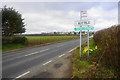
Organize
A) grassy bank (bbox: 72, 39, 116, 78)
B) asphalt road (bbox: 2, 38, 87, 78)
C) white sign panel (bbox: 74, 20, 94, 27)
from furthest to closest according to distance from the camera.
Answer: white sign panel (bbox: 74, 20, 94, 27) → asphalt road (bbox: 2, 38, 87, 78) → grassy bank (bbox: 72, 39, 116, 78)

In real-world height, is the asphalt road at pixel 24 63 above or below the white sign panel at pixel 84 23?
below

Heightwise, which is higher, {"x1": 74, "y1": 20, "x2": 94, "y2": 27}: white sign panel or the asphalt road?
{"x1": 74, "y1": 20, "x2": 94, "y2": 27}: white sign panel

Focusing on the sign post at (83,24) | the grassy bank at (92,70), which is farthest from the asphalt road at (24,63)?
the sign post at (83,24)

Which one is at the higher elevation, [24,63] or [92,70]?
[92,70]

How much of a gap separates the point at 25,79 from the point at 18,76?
24.0 inches

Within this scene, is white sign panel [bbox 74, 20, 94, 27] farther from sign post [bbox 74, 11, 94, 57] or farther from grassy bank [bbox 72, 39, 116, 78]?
grassy bank [bbox 72, 39, 116, 78]

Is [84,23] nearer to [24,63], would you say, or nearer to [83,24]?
[83,24]

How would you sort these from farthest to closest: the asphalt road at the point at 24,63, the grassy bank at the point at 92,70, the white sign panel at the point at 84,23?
the white sign panel at the point at 84,23, the asphalt road at the point at 24,63, the grassy bank at the point at 92,70

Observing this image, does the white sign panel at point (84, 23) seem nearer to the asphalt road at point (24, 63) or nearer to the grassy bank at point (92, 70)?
the grassy bank at point (92, 70)

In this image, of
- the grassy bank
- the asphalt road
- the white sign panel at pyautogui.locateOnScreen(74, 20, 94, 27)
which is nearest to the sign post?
the white sign panel at pyautogui.locateOnScreen(74, 20, 94, 27)

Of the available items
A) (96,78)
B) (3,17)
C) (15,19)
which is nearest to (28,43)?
(15,19)

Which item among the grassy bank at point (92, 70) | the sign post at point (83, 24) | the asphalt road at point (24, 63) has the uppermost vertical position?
the sign post at point (83, 24)

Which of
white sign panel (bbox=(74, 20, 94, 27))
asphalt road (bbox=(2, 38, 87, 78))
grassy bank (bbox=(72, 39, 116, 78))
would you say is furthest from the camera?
white sign panel (bbox=(74, 20, 94, 27))

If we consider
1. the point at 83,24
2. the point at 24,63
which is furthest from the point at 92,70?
the point at 24,63
